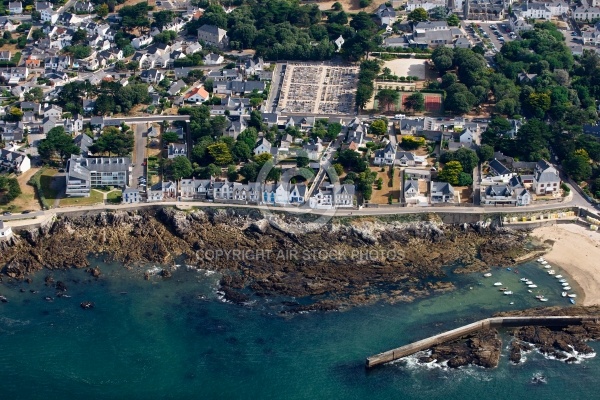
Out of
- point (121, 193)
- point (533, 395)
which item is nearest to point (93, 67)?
point (121, 193)

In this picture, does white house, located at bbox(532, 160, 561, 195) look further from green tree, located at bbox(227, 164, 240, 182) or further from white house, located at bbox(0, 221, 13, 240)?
white house, located at bbox(0, 221, 13, 240)

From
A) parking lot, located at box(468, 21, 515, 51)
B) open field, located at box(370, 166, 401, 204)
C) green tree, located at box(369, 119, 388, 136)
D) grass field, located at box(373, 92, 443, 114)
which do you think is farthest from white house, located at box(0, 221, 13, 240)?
parking lot, located at box(468, 21, 515, 51)

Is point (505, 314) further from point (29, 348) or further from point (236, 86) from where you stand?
point (236, 86)

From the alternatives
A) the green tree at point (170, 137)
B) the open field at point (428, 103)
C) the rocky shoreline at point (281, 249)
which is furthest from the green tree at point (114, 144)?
the open field at point (428, 103)

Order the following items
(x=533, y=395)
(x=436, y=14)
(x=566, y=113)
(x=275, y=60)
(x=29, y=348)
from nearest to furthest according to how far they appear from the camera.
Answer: (x=533, y=395)
(x=29, y=348)
(x=566, y=113)
(x=275, y=60)
(x=436, y=14)

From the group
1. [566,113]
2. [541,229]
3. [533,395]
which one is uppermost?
[566,113]

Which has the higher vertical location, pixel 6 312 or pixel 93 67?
pixel 93 67

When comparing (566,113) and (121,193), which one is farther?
(566,113)

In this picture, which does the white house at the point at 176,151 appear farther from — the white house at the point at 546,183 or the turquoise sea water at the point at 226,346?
the white house at the point at 546,183
